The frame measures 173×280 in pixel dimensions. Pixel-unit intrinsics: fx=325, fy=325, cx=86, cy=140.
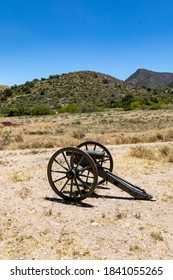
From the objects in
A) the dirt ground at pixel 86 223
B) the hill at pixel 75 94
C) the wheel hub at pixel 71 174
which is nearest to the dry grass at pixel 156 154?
the dirt ground at pixel 86 223

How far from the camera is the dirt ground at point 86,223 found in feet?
15.8

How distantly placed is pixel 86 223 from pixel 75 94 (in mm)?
64318

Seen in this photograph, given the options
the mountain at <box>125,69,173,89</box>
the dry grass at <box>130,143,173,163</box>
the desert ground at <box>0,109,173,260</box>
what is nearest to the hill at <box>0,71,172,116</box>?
the dry grass at <box>130,143,173,163</box>

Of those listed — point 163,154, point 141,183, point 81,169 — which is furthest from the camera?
point 163,154

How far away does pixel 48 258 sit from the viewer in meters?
4.62

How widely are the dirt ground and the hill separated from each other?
146 ft

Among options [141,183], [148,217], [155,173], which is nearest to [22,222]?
[148,217]

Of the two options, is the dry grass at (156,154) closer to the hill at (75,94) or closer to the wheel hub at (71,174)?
the wheel hub at (71,174)

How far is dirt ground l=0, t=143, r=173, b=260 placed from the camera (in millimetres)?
4828

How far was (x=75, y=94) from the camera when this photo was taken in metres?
69.2

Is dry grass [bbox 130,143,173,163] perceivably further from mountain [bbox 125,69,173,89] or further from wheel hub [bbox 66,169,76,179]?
mountain [bbox 125,69,173,89]

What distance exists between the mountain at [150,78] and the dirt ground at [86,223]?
15249 cm
